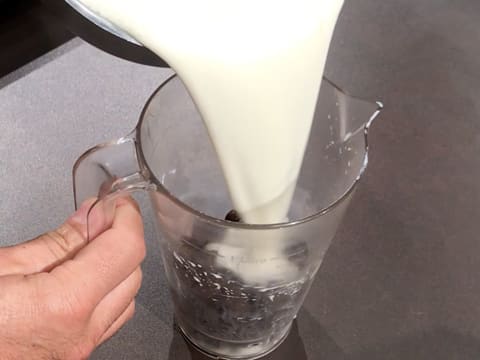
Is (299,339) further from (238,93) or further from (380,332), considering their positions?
(238,93)

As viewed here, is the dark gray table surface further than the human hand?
Yes

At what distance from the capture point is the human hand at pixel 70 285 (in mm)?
440

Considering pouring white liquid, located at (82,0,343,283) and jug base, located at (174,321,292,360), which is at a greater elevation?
pouring white liquid, located at (82,0,343,283)

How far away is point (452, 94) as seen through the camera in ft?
2.62

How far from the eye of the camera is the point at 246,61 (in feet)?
1.36

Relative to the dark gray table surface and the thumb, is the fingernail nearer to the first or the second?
the thumb

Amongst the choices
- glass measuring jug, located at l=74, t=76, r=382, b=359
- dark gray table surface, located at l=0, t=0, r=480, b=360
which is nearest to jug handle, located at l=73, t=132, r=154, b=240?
glass measuring jug, located at l=74, t=76, r=382, b=359

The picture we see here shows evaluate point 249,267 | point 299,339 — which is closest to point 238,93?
point 249,267

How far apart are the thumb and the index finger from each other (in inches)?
0.8

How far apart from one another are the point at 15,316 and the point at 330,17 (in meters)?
0.29

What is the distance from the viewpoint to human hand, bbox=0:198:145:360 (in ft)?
1.44

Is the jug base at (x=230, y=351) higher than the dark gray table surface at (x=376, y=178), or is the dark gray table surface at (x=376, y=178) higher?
the dark gray table surface at (x=376, y=178)

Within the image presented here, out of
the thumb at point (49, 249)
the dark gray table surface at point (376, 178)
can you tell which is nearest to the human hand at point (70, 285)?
the thumb at point (49, 249)

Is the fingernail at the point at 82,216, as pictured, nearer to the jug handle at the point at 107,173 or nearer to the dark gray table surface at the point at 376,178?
the jug handle at the point at 107,173
